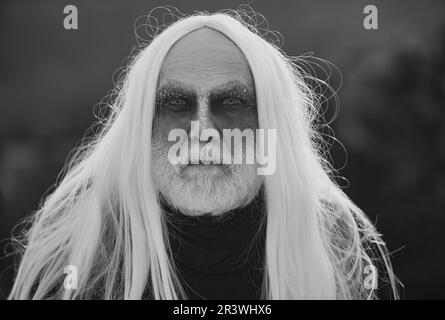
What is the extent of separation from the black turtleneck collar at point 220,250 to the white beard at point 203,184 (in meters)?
0.03

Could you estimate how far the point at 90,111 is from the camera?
238cm

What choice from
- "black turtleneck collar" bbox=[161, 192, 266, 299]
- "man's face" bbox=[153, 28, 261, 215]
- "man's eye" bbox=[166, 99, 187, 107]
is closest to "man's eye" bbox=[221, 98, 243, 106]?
"man's face" bbox=[153, 28, 261, 215]

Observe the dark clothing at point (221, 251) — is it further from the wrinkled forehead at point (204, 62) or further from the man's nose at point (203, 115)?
the wrinkled forehead at point (204, 62)

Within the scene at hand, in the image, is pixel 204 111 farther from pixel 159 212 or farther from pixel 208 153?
pixel 159 212

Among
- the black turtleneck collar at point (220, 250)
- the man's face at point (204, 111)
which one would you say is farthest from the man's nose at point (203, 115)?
the black turtleneck collar at point (220, 250)

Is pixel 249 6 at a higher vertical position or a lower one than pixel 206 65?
higher

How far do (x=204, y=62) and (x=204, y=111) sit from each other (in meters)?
0.16

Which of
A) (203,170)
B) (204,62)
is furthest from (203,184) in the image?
(204,62)

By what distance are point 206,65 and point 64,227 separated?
2.39 feet

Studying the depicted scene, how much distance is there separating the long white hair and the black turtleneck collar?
4 centimetres

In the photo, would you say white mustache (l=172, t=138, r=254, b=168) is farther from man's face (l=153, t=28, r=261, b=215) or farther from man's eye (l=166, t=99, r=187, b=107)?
man's eye (l=166, t=99, r=187, b=107)

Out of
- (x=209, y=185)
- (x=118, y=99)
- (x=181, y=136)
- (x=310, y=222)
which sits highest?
(x=118, y=99)
